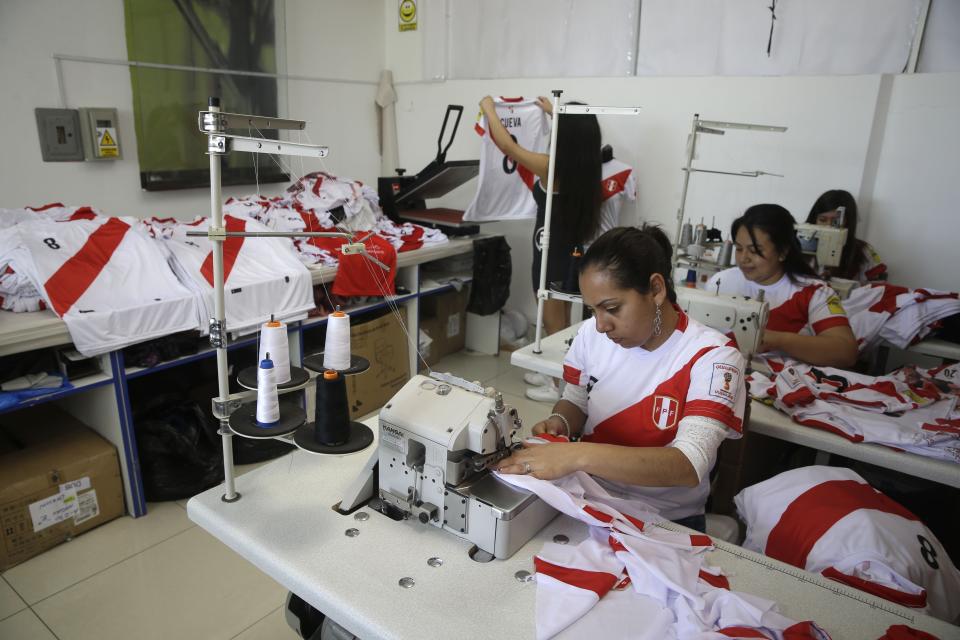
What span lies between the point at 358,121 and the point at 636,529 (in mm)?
4250

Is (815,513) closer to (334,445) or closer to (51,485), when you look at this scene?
(334,445)

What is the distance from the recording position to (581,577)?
1.12 m

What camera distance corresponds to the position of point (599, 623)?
102 centimetres

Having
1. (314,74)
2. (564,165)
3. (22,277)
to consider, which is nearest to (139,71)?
(314,74)

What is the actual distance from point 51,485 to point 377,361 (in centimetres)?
156

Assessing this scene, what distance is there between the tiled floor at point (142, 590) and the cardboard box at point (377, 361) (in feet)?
3.37

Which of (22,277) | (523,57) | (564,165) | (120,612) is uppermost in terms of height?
(523,57)

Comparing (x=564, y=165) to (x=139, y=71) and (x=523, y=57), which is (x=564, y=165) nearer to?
(x=523, y=57)

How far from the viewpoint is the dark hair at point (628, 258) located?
1457mm

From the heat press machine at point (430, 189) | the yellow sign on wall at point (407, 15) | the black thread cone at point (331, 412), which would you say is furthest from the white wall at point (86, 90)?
the black thread cone at point (331, 412)

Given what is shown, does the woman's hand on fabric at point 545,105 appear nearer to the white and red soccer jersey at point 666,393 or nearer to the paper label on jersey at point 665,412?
the white and red soccer jersey at point 666,393

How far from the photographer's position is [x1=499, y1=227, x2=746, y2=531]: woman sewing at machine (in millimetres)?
1321

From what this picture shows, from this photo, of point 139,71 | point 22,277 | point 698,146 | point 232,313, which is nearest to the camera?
point 22,277

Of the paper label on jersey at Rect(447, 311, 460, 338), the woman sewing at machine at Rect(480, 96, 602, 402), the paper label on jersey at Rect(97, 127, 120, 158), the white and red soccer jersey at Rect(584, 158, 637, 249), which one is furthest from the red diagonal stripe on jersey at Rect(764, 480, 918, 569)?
the paper label on jersey at Rect(97, 127, 120, 158)
